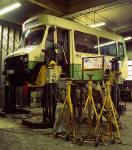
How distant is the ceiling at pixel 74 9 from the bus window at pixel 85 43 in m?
2.76

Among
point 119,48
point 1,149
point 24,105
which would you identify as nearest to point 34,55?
point 1,149

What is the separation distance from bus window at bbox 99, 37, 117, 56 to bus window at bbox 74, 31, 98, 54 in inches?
18.3

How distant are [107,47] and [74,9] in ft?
12.2

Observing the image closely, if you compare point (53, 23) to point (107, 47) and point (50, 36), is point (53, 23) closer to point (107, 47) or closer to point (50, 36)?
point (50, 36)

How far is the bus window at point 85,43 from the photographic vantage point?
29.8 feet

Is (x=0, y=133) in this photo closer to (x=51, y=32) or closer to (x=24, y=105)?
(x=51, y=32)

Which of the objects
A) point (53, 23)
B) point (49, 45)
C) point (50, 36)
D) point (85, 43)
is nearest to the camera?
point (49, 45)

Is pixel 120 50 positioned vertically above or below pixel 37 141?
above

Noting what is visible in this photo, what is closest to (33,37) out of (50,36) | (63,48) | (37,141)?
(50,36)

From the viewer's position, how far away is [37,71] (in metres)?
7.35

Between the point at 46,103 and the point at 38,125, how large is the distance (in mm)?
713

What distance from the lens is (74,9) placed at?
41.2 feet

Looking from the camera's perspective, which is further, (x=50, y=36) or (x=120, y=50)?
(x=120, y=50)

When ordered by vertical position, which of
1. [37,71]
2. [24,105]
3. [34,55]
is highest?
[34,55]
